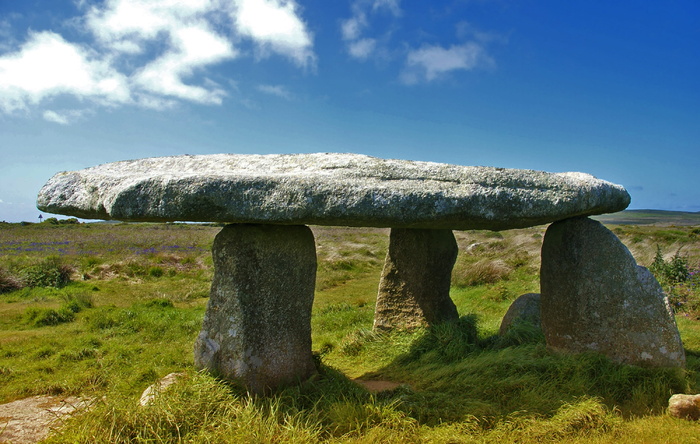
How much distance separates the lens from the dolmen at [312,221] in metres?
4.33

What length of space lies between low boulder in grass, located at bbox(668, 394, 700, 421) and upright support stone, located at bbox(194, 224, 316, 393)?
383 centimetres

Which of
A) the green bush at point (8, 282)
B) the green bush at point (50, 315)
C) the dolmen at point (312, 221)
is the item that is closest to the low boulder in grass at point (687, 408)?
the dolmen at point (312, 221)

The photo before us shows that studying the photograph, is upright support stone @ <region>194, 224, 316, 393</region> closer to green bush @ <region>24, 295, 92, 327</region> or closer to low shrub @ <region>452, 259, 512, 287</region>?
green bush @ <region>24, 295, 92, 327</region>

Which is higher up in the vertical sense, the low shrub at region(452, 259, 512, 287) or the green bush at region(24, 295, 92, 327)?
the low shrub at region(452, 259, 512, 287)

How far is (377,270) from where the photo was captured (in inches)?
741

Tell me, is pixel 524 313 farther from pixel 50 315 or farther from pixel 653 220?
pixel 653 220

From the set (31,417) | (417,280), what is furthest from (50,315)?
(417,280)

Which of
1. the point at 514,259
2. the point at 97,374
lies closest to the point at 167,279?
the point at 97,374

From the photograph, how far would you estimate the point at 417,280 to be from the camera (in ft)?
25.7

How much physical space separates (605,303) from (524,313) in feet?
6.78

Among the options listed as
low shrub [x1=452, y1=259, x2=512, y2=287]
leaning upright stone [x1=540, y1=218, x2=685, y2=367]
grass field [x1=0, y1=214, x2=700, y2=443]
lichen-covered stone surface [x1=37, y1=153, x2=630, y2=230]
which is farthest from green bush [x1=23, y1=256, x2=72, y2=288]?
leaning upright stone [x1=540, y1=218, x2=685, y2=367]

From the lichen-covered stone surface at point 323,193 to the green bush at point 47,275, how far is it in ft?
33.9

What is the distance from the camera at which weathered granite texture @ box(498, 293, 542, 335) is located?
294 inches

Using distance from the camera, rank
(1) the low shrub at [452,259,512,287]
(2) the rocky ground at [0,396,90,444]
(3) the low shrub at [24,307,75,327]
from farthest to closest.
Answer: (1) the low shrub at [452,259,512,287], (3) the low shrub at [24,307,75,327], (2) the rocky ground at [0,396,90,444]
